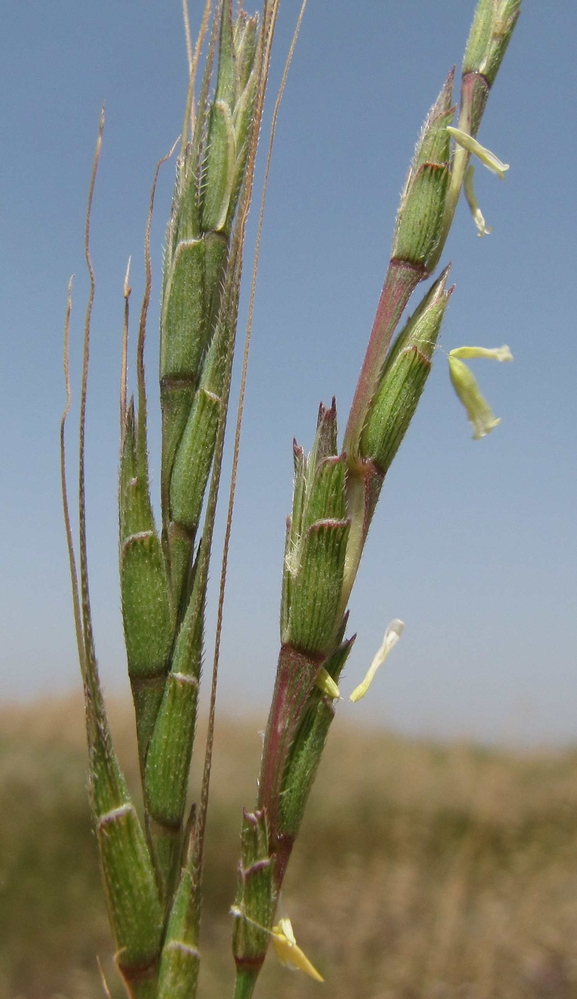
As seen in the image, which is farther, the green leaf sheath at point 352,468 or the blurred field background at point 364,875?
the blurred field background at point 364,875

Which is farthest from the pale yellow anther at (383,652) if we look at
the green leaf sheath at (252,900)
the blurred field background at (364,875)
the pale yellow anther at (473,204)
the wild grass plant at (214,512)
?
the blurred field background at (364,875)

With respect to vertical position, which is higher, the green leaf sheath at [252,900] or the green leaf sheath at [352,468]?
the green leaf sheath at [352,468]

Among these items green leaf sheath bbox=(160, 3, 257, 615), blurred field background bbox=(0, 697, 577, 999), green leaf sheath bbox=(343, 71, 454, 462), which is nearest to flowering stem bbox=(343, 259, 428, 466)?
green leaf sheath bbox=(343, 71, 454, 462)

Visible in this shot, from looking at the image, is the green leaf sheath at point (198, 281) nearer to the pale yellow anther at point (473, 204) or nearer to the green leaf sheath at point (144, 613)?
the green leaf sheath at point (144, 613)

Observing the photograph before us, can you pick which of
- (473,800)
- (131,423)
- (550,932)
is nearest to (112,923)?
(131,423)

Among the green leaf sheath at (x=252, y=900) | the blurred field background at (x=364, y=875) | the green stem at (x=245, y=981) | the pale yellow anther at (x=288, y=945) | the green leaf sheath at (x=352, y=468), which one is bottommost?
the blurred field background at (x=364, y=875)

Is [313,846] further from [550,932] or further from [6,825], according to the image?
[6,825]

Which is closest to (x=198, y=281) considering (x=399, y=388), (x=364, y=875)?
(x=399, y=388)
